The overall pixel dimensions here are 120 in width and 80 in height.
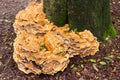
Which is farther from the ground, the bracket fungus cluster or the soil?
the bracket fungus cluster

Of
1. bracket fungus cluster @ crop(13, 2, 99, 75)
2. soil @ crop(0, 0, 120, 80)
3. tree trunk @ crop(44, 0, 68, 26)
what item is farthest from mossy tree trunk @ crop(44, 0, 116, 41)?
soil @ crop(0, 0, 120, 80)

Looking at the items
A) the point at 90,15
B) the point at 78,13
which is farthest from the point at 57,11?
the point at 90,15

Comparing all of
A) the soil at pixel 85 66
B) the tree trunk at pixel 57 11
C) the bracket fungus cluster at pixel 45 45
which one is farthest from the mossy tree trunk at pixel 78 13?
the soil at pixel 85 66

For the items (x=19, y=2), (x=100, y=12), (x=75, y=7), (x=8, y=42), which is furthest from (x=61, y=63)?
(x=19, y=2)

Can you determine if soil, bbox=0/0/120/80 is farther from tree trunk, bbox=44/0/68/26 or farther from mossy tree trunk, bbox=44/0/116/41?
tree trunk, bbox=44/0/68/26

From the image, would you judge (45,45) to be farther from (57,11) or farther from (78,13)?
(78,13)

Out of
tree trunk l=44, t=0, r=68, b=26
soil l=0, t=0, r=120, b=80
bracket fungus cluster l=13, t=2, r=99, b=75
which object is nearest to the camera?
bracket fungus cluster l=13, t=2, r=99, b=75
